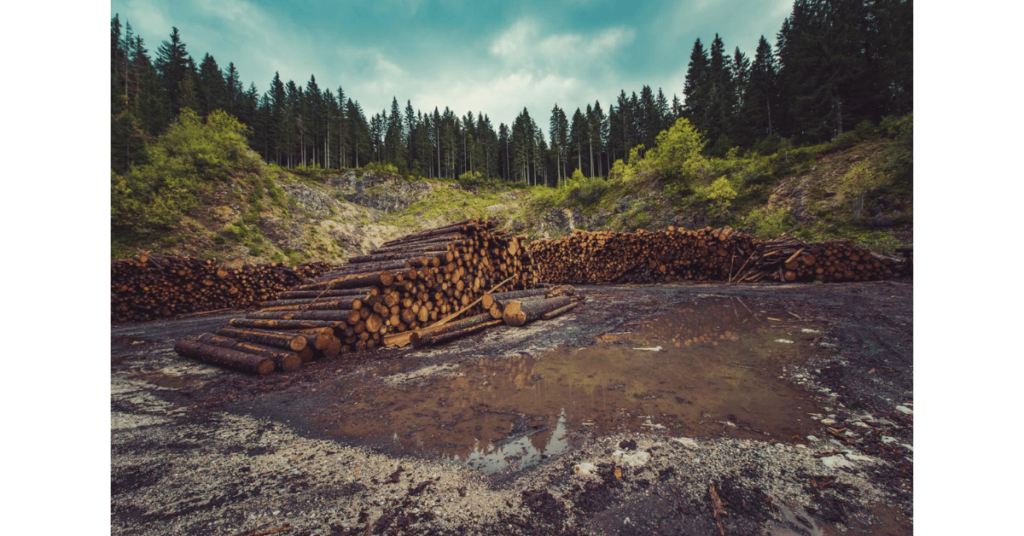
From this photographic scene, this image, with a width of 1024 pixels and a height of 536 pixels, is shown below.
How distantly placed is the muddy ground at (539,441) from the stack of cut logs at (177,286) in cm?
754

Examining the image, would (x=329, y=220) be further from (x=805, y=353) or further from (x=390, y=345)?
(x=805, y=353)

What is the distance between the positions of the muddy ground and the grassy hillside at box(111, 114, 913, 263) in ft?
53.6

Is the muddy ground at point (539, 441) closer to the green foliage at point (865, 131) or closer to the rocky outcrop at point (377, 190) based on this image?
the green foliage at point (865, 131)

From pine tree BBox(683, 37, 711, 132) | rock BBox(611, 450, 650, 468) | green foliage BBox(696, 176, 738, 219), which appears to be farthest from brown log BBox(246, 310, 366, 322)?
pine tree BBox(683, 37, 711, 132)

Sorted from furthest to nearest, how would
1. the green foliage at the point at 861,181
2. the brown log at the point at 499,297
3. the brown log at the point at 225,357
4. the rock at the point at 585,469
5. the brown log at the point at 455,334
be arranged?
1. the green foliage at the point at 861,181
2. the brown log at the point at 499,297
3. the brown log at the point at 455,334
4. the brown log at the point at 225,357
5. the rock at the point at 585,469

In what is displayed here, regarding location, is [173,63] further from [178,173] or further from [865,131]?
[865,131]

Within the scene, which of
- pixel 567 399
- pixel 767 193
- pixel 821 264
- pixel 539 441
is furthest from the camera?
pixel 767 193

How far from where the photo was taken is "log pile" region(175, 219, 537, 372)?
4.75 m

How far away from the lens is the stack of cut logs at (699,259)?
10.1 metres

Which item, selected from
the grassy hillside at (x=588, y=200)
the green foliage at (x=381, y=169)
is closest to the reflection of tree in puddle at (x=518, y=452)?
the grassy hillside at (x=588, y=200)

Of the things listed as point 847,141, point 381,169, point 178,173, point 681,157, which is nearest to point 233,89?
point 381,169

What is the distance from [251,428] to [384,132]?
67994 millimetres

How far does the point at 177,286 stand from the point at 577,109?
184 feet

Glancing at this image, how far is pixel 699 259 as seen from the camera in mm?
12633
